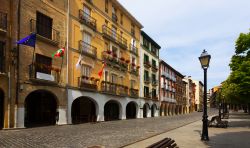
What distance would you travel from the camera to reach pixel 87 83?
29000 mm

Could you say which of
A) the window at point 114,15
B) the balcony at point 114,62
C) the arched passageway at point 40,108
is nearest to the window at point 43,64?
the arched passageway at point 40,108

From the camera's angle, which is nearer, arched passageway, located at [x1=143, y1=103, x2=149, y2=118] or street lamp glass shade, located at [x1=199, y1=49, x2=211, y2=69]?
street lamp glass shade, located at [x1=199, y1=49, x2=211, y2=69]

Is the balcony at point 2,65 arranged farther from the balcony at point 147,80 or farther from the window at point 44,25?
the balcony at point 147,80

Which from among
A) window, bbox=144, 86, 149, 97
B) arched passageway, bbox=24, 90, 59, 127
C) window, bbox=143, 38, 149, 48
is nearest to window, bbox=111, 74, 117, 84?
arched passageway, bbox=24, 90, 59, 127

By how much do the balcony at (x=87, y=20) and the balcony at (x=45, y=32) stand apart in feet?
15.5

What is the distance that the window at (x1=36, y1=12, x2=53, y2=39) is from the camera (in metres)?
22.6

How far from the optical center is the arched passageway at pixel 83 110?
29394 millimetres

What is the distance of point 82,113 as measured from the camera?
1228 inches

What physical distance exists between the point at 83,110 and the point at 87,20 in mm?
10121

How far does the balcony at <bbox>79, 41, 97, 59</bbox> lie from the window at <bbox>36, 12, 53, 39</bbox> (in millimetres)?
4834

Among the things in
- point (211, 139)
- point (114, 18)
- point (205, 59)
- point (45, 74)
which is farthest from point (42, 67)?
point (114, 18)

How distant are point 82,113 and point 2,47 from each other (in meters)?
14.1

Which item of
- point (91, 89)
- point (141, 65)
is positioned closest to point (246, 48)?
point (91, 89)

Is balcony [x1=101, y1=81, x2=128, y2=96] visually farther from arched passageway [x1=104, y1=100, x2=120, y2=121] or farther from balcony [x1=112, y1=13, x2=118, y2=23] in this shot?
balcony [x1=112, y1=13, x2=118, y2=23]
